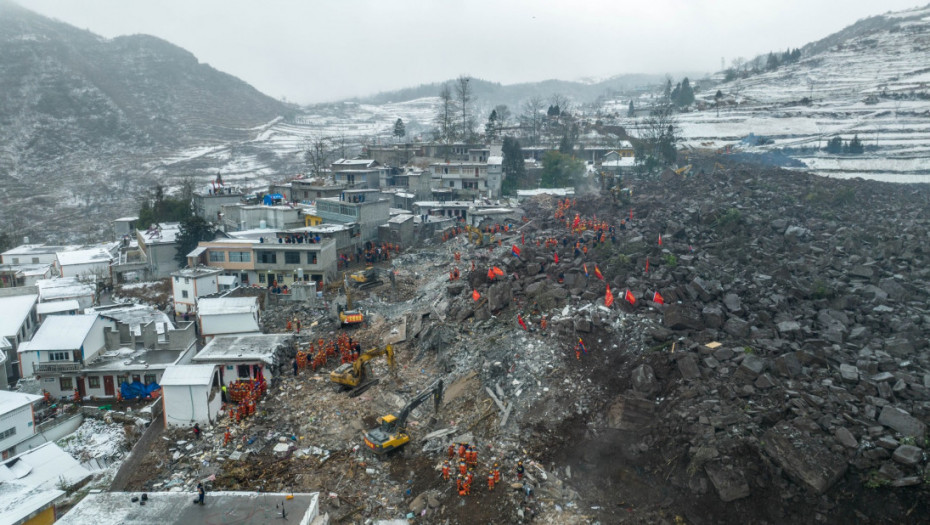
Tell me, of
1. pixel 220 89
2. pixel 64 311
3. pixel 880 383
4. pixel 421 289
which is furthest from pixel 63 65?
pixel 880 383

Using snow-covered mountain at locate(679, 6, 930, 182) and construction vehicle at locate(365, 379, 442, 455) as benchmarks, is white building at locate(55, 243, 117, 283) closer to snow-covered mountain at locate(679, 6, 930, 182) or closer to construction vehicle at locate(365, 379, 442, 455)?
construction vehicle at locate(365, 379, 442, 455)

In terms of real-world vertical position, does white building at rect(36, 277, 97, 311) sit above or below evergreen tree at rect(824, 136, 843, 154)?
below

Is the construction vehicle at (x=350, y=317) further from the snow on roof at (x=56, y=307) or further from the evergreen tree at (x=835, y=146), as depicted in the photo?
the evergreen tree at (x=835, y=146)

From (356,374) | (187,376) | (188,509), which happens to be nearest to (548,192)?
(356,374)

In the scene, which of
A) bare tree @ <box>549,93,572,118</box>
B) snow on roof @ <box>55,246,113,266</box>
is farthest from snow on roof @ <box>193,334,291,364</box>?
bare tree @ <box>549,93,572,118</box>

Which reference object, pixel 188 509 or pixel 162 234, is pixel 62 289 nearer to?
pixel 162 234
